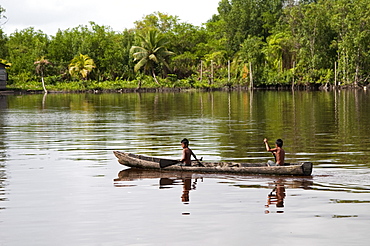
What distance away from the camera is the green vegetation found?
79.5 metres

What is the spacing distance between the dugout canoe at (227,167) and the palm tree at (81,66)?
76.2 meters

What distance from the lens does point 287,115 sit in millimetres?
37938

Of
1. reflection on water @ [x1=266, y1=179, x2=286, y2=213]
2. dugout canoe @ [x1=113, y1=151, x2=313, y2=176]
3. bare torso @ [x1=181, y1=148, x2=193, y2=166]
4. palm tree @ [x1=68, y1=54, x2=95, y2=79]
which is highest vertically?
palm tree @ [x1=68, y1=54, x2=95, y2=79]

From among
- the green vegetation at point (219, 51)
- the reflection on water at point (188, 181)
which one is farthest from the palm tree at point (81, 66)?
the reflection on water at point (188, 181)

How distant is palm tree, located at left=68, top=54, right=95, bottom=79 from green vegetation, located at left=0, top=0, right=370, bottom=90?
0.16 metres

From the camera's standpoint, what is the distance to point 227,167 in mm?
16656

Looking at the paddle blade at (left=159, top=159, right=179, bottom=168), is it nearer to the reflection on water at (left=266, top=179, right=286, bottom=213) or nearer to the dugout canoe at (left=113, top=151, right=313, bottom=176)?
the dugout canoe at (left=113, top=151, right=313, bottom=176)

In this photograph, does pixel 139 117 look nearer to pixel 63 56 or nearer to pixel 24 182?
pixel 24 182

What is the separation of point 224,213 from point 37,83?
87.7 m

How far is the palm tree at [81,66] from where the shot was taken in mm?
93375

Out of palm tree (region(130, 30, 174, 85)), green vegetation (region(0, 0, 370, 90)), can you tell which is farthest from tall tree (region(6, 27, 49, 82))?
palm tree (region(130, 30, 174, 85))

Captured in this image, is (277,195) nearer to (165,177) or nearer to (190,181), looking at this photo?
(190,181)

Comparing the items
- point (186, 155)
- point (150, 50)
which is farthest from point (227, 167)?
point (150, 50)

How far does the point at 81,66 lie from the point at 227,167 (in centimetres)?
8044
